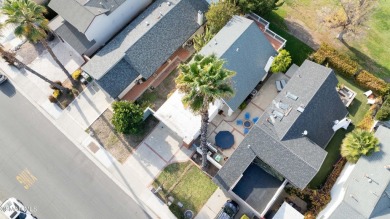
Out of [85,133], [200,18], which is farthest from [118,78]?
[200,18]

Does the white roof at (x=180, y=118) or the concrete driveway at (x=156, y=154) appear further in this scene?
the concrete driveway at (x=156, y=154)

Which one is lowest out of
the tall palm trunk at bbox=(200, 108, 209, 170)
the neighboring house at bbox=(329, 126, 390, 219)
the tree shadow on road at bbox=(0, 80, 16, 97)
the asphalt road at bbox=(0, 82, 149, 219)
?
the asphalt road at bbox=(0, 82, 149, 219)

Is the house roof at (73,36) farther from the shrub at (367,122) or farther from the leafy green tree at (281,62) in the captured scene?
the shrub at (367,122)

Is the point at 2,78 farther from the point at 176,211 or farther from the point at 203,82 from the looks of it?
the point at 203,82

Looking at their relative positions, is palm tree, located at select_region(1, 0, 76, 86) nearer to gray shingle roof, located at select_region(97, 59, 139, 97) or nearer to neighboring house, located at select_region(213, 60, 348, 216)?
gray shingle roof, located at select_region(97, 59, 139, 97)

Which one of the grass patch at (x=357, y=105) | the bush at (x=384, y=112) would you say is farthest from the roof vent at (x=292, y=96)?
the bush at (x=384, y=112)

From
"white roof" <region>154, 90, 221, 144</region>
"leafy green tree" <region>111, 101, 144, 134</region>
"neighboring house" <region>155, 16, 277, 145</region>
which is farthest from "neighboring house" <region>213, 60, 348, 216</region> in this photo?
"leafy green tree" <region>111, 101, 144, 134</region>
